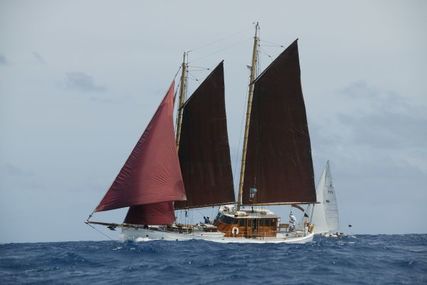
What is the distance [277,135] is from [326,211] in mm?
27657

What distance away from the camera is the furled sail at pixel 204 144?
67.8 metres

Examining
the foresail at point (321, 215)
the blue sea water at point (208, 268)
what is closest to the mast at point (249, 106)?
the blue sea water at point (208, 268)

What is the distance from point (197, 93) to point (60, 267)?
2946 centimetres

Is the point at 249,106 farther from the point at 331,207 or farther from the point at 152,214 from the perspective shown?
the point at 331,207

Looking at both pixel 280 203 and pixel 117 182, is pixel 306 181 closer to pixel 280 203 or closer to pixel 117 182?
pixel 280 203

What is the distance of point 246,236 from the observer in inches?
2635

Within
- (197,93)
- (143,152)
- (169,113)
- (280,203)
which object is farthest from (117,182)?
(280,203)

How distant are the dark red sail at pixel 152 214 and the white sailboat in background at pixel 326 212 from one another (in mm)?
33205

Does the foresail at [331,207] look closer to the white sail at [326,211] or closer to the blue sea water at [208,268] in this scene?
the white sail at [326,211]

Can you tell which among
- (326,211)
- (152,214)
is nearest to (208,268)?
(152,214)

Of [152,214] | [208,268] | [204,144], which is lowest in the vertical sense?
[208,268]

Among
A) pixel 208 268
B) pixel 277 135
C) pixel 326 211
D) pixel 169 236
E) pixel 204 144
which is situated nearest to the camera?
pixel 208 268

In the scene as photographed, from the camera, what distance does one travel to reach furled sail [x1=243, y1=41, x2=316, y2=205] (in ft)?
225

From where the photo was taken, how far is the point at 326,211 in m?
92.9
